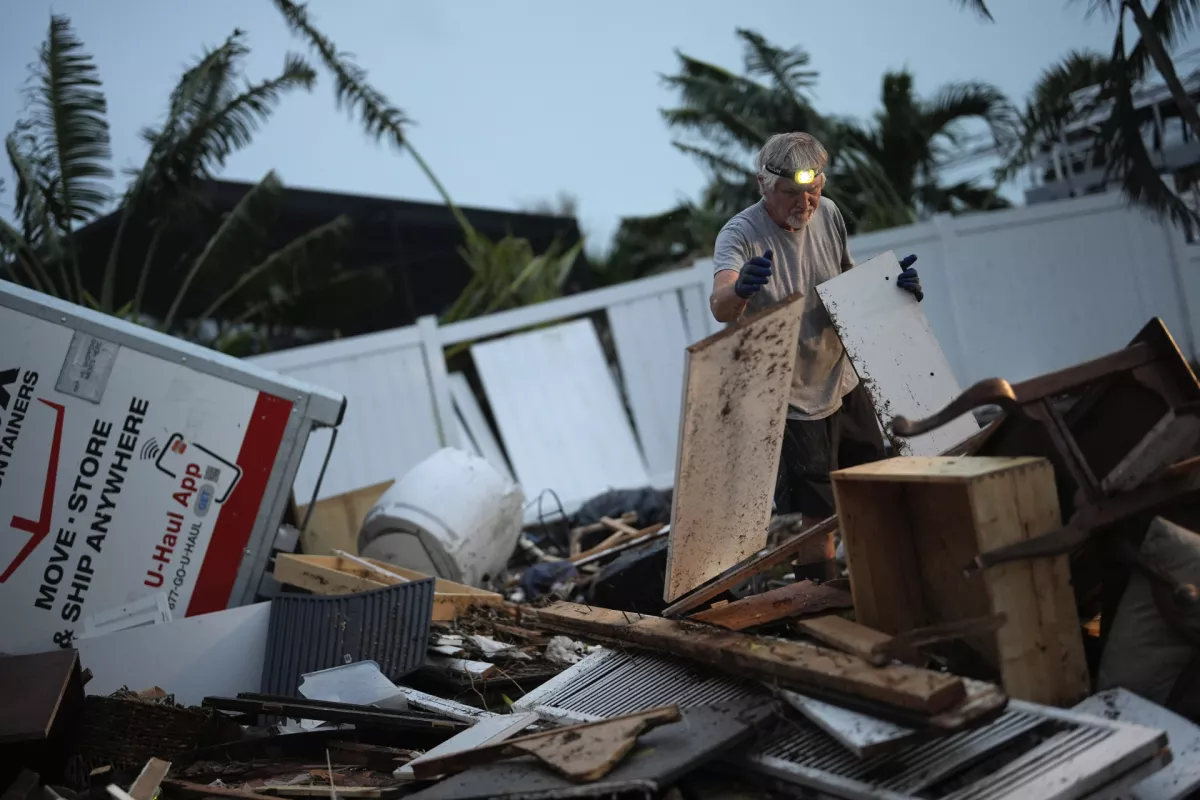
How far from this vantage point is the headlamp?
375 centimetres

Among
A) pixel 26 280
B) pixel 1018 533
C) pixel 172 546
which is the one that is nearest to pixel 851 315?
pixel 1018 533

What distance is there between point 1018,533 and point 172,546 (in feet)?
12.6

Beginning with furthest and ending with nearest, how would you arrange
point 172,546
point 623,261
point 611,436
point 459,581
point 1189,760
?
point 623,261, point 611,436, point 459,581, point 172,546, point 1189,760

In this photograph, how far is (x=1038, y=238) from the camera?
10.1 metres

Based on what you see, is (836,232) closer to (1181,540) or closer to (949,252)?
(1181,540)

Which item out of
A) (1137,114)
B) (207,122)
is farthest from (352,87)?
(1137,114)

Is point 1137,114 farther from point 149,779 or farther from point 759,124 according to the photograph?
point 149,779

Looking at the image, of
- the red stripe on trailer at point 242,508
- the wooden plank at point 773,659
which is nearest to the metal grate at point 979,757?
the wooden plank at point 773,659

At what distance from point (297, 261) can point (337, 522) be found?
6.01 metres

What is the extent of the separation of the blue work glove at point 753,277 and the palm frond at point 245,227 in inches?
341

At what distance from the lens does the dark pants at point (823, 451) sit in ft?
13.2

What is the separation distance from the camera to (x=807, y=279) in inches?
159

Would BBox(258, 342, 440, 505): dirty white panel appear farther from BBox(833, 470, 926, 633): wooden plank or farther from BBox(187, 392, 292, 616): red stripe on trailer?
BBox(833, 470, 926, 633): wooden plank

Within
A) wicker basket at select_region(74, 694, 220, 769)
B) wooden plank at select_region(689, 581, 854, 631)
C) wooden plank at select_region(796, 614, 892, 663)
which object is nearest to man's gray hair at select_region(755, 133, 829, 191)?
wooden plank at select_region(689, 581, 854, 631)
